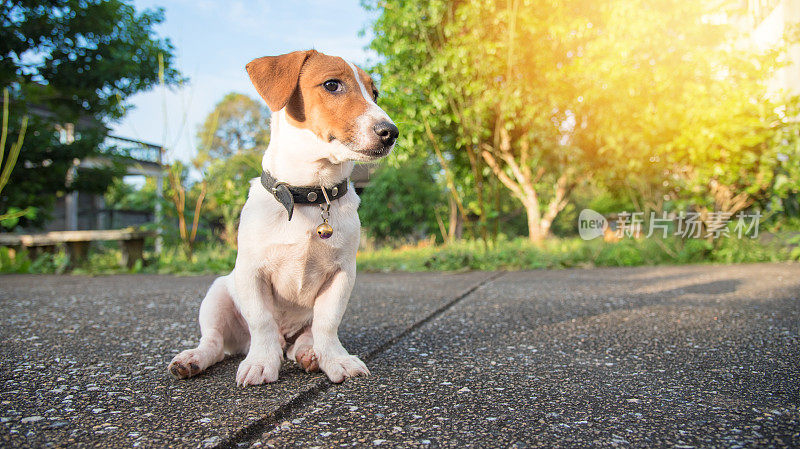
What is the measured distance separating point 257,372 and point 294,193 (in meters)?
0.65

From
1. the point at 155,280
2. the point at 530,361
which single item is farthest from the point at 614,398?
the point at 155,280

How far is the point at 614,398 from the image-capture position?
1.73 meters

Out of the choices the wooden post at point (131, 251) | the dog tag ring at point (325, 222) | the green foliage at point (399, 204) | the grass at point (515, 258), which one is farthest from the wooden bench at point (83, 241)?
the green foliage at point (399, 204)

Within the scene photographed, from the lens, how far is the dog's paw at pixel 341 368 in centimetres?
188

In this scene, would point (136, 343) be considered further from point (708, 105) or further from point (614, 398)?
point (708, 105)

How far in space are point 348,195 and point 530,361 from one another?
41.3 inches

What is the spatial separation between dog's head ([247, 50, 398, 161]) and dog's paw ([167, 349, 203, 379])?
3.07 feet

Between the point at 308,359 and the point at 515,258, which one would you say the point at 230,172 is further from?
the point at 308,359

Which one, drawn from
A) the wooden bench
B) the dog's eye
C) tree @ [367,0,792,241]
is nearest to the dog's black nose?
the dog's eye

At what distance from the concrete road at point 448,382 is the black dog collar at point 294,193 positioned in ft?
2.14

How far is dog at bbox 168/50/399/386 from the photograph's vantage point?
187cm

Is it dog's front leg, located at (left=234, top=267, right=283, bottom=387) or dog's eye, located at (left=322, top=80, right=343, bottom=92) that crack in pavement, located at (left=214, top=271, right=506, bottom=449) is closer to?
dog's front leg, located at (left=234, top=267, right=283, bottom=387)

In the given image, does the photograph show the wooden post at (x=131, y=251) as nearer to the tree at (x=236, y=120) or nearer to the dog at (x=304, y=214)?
A: the dog at (x=304, y=214)

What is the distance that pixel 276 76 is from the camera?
1.96 meters
